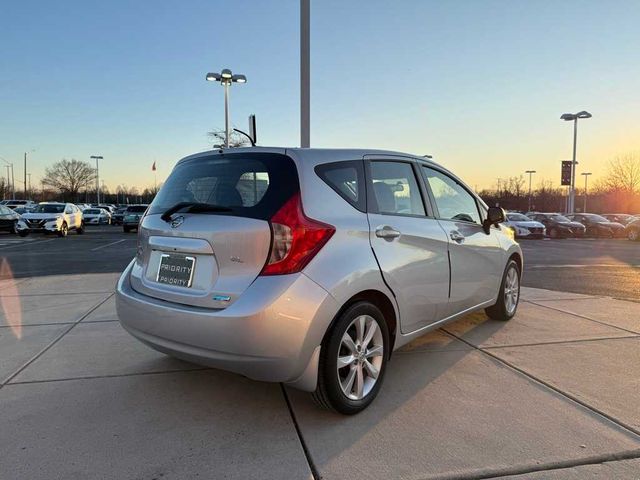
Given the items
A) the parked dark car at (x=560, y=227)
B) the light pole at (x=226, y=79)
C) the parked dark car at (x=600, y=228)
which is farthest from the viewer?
the parked dark car at (x=600, y=228)

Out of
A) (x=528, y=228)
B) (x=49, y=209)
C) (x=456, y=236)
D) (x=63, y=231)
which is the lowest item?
(x=63, y=231)

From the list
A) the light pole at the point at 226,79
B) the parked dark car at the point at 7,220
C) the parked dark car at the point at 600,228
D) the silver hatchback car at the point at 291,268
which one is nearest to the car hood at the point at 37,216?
the parked dark car at the point at 7,220

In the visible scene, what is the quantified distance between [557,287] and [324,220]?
22.1 ft

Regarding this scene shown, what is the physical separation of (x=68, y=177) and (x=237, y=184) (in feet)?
348

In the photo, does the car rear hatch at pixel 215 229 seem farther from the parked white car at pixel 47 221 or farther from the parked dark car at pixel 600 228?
the parked dark car at pixel 600 228

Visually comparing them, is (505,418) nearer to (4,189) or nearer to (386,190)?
(386,190)

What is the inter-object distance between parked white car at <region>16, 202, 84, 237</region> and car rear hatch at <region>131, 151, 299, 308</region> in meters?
21.3

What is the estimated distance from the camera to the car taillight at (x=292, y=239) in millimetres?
2646

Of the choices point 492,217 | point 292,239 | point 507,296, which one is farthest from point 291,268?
point 507,296

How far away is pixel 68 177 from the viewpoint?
95438 millimetres

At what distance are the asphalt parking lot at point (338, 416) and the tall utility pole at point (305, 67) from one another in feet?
17.3

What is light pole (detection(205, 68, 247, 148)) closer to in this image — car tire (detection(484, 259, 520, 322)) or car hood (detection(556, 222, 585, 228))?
car tire (detection(484, 259, 520, 322))

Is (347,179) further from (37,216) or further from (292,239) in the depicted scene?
(37,216)

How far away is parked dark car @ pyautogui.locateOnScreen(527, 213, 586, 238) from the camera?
2692 centimetres
